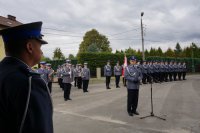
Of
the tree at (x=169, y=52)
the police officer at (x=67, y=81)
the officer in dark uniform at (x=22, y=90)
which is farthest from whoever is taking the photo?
the tree at (x=169, y=52)

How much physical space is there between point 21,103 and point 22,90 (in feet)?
0.27

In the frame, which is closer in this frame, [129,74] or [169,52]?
[129,74]

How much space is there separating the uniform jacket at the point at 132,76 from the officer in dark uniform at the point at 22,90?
7865mm

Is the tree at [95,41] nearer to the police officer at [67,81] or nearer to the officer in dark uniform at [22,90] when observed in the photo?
the police officer at [67,81]

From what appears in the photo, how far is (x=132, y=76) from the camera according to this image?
973 centimetres

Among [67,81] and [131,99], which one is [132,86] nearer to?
[131,99]

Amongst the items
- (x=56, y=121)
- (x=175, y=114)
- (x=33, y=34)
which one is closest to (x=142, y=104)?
(x=175, y=114)

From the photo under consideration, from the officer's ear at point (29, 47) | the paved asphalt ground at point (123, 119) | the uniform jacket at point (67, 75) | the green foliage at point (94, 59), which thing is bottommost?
the paved asphalt ground at point (123, 119)

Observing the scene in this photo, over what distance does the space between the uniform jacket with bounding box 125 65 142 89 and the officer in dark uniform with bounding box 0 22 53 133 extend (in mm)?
7865

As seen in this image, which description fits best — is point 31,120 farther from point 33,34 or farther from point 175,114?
point 175,114

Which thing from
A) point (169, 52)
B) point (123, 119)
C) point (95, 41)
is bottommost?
point (123, 119)

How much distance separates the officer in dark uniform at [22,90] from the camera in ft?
5.67

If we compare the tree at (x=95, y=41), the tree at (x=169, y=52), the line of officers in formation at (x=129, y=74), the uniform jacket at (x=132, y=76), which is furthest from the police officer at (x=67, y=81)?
the tree at (x=169, y=52)

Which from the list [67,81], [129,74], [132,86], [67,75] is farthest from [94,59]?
[132,86]
